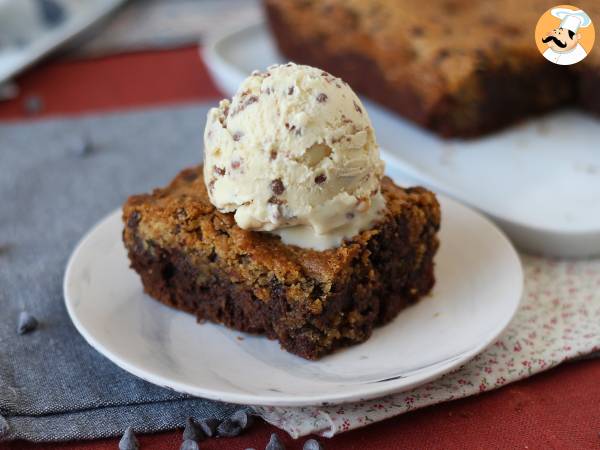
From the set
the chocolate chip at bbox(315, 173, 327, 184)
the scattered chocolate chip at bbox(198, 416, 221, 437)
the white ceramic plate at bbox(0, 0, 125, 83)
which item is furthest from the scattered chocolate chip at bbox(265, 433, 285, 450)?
the white ceramic plate at bbox(0, 0, 125, 83)

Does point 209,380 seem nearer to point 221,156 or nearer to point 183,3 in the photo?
point 221,156

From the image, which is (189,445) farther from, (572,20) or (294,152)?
(572,20)

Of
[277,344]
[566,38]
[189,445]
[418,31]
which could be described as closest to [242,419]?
[189,445]

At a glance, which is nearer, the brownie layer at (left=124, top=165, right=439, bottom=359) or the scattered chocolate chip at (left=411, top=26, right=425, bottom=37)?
the brownie layer at (left=124, top=165, right=439, bottom=359)

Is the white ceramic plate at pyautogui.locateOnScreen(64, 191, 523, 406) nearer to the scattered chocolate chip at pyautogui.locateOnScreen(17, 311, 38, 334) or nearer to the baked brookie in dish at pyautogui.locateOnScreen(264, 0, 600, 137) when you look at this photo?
the scattered chocolate chip at pyautogui.locateOnScreen(17, 311, 38, 334)

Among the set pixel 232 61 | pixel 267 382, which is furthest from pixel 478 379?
pixel 232 61
